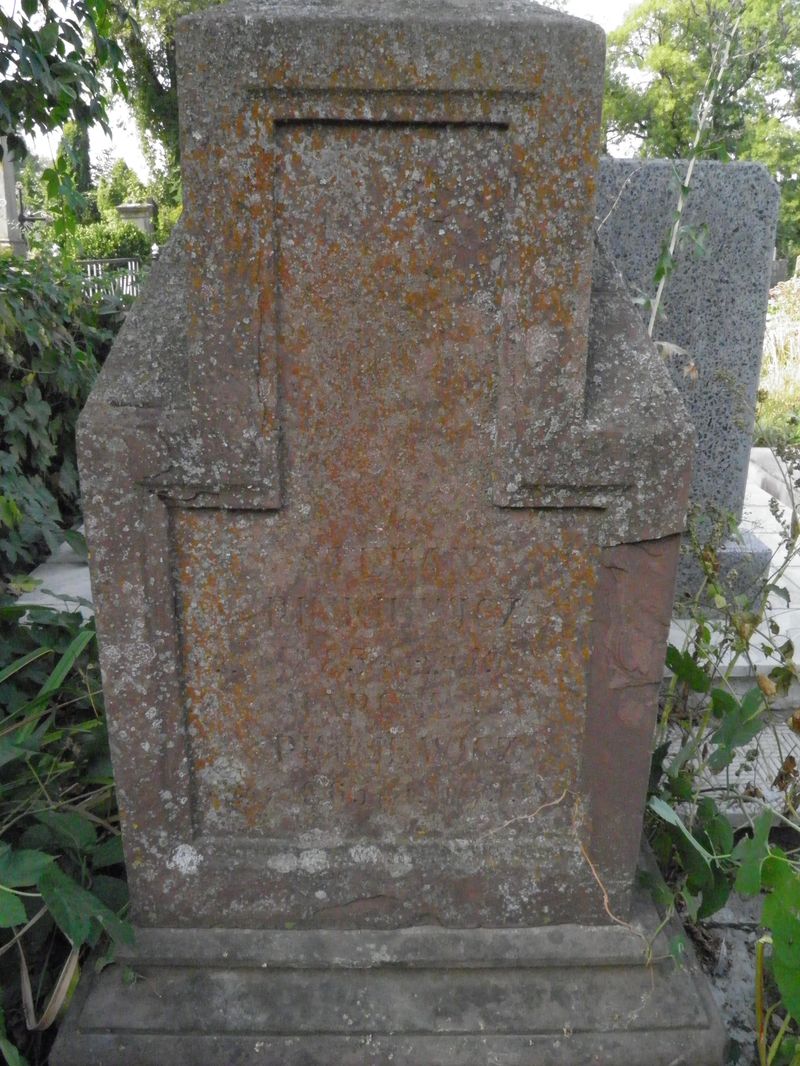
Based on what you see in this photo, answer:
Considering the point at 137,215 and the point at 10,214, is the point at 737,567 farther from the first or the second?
the point at 137,215

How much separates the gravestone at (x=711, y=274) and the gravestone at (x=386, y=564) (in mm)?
2012

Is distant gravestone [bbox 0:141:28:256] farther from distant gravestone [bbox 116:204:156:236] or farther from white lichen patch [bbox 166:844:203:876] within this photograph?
white lichen patch [bbox 166:844:203:876]

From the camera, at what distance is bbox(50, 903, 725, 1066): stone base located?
1616 millimetres

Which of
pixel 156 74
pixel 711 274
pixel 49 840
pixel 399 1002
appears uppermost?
pixel 156 74

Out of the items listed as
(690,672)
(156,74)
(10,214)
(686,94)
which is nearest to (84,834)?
(690,672)

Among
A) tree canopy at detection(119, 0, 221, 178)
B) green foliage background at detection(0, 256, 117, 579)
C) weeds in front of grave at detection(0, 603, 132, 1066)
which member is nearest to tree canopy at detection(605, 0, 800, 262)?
tree canopy at detection(119, 0, 221, 178)

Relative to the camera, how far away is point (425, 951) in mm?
1729

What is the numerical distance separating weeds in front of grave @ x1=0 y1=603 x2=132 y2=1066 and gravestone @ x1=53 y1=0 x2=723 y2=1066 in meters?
0.12

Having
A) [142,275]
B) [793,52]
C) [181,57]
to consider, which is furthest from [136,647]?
[793,52]

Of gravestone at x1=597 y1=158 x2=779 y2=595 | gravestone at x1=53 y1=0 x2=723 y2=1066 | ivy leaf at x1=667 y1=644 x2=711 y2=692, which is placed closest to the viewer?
gravestone at x1=53 y1=0 x2=723 y2=1066

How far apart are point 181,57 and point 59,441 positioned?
3.59 metres

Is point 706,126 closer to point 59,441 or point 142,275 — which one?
point 59,441

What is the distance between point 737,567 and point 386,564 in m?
2.58

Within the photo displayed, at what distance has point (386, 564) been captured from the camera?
160 cm
